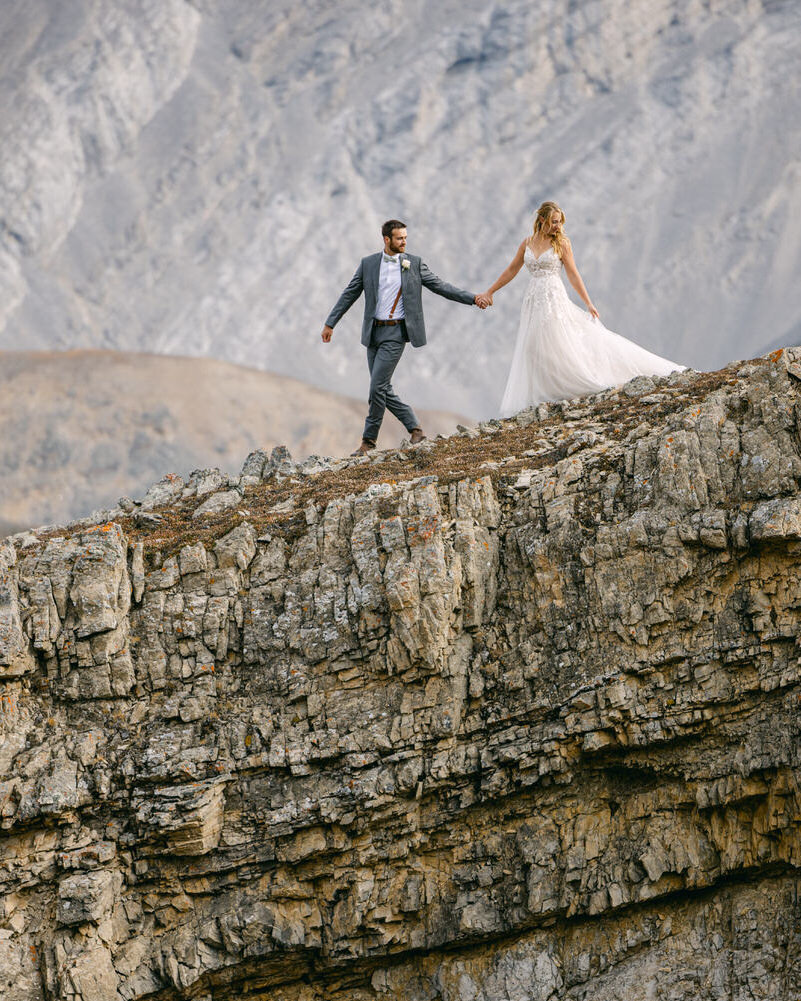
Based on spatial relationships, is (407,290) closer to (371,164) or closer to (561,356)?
(561,356)

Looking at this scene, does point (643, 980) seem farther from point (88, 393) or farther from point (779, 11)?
point (779, 11)

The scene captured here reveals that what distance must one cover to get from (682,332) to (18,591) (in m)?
63.8

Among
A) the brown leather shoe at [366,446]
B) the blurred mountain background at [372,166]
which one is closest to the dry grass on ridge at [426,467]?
the brown leather shoe at [366,446]

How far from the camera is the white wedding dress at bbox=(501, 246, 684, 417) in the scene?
19250 mm

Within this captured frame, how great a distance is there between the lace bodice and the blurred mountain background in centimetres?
5736

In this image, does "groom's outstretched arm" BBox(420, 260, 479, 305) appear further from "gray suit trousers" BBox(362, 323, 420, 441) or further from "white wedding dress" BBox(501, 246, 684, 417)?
"white wedding dress" BBox(501, 246, 684, 417)

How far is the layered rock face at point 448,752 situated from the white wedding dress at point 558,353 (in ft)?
11.8

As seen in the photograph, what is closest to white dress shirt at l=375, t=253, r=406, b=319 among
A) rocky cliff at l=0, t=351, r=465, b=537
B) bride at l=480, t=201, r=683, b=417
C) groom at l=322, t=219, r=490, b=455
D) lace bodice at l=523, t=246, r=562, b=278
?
groom at l=322, t=219, r=490, b=455

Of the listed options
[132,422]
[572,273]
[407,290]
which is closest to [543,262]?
[572,273]

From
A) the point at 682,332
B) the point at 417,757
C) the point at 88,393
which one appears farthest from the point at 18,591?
the point at 682,332

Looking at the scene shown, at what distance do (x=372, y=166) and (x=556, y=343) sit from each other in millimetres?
66231

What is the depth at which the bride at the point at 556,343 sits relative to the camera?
1922cm

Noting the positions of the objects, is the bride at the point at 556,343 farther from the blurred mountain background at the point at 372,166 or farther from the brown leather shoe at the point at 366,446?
the blurred mountain background at the point at 372,166

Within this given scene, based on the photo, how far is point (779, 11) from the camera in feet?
262
